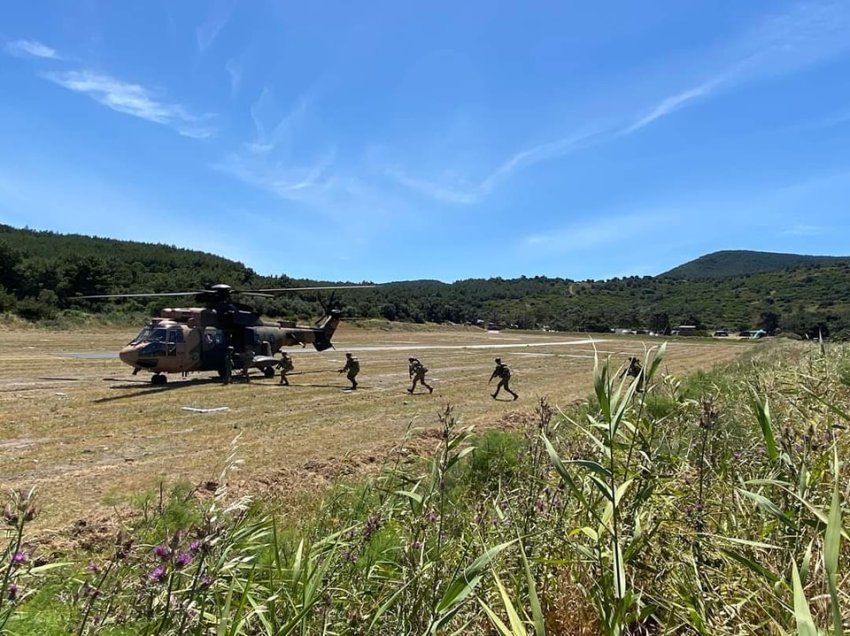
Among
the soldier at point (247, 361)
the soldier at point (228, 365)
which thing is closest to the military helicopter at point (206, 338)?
the soldier at point (247, 361)

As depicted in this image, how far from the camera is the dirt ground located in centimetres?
725

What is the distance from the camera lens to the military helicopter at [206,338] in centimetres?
1586

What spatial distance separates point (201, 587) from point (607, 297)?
141 meters

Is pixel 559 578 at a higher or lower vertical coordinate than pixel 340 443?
higher

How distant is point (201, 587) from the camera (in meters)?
1.75

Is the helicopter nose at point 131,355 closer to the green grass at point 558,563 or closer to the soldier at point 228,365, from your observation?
the soldier at point 228,365

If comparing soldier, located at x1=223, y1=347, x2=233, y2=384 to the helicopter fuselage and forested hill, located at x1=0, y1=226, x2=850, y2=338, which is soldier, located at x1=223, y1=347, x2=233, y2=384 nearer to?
the helicopter fuselage

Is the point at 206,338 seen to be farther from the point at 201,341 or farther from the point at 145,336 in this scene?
the point at 145,336

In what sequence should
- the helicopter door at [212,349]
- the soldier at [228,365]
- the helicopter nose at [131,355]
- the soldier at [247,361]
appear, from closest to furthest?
the helicopter nose at [131,355] → the helicopter door at [212,349] → the soldier at [228,365] → the soldier at [247,361]

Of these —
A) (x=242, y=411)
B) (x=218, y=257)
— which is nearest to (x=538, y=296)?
(x=218, y=257)

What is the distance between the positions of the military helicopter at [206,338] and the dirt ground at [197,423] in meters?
0.70

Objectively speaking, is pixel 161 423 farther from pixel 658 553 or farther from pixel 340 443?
pixel 658 553

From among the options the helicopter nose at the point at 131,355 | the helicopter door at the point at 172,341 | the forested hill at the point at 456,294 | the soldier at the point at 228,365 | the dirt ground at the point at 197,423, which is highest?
the forested hill at the point at 456,294

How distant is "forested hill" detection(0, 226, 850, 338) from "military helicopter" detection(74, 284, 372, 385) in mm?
10297
